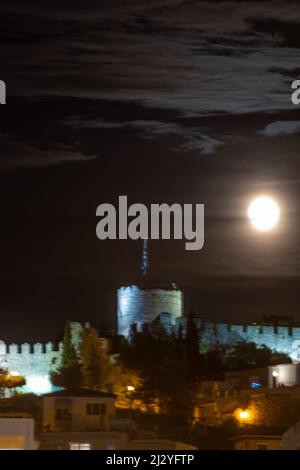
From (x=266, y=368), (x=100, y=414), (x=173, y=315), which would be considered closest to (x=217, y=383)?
(x=266, y=368)

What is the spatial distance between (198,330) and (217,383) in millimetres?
6420

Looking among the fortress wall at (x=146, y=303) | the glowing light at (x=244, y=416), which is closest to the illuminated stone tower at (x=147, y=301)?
the fortress wall at (x=146, y=303)

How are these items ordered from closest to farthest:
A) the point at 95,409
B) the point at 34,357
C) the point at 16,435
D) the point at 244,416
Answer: the point at 16,435, the point at 95,409, the point at 244,416, the point at 34,357

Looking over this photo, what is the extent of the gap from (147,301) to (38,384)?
657 cm

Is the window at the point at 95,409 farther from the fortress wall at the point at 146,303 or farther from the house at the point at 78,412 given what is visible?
the fortress wall at the point at 146,303

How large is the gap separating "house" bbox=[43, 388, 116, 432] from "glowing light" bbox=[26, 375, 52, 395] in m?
9.07

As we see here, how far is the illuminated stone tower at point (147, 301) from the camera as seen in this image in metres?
44.4

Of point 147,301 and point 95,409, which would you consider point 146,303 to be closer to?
point 147,301

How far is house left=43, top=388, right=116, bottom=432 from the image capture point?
26.4 m

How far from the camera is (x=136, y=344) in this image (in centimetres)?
3844

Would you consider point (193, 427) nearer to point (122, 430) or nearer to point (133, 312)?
point (122, 430)

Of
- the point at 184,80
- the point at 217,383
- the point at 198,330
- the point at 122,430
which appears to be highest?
the point at 184,80

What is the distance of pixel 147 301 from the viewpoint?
44.8 m

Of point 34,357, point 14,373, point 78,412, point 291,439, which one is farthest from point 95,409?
point 34,357
